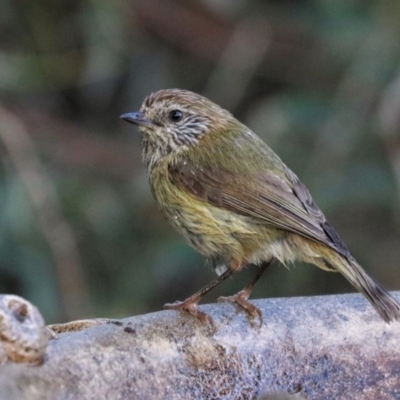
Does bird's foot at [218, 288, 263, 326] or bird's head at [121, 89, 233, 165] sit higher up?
bird's head at [121, 89, 233, 165]

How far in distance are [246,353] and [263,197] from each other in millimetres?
982

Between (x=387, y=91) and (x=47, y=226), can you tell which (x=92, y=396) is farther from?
(x=387, y=91)

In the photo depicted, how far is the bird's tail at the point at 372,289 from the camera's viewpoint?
3.31m

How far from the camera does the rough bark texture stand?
2686 mm

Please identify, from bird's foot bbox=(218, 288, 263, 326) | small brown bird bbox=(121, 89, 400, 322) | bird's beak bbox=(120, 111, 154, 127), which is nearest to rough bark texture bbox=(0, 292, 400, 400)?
bird's foot bbox=(218, 288, 263, 326)

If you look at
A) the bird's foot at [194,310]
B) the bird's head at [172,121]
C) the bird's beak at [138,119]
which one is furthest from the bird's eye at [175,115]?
the bird's foot at [194,310]

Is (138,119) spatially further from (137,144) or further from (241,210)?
(137,144)

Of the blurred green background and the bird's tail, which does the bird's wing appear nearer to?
the bird's tail

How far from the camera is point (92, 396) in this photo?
254 cm

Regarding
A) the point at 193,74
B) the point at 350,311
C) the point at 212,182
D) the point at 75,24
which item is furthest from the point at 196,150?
the point at 193,74

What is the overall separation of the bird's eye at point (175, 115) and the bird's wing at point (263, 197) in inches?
14.5

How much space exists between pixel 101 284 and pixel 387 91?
2.27 metres

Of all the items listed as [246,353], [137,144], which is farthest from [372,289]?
[137,144]

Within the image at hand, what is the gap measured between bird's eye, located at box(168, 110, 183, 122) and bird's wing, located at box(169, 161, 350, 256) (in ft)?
1.21
